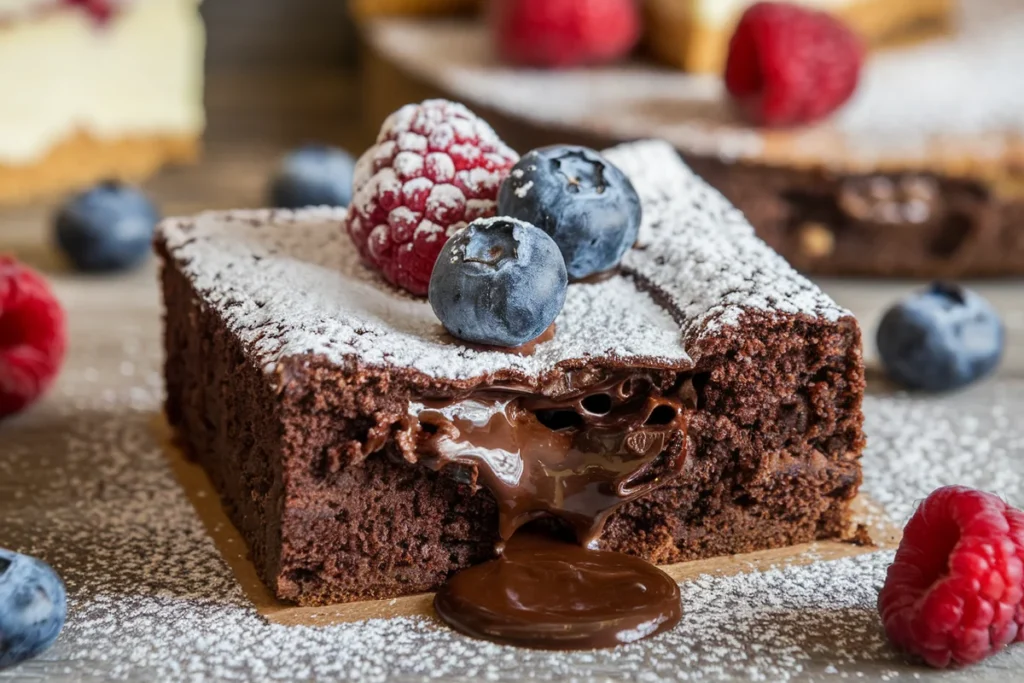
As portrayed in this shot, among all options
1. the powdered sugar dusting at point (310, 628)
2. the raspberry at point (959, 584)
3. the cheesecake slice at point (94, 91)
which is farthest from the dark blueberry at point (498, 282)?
the cheesecake slice at point (94, 91)

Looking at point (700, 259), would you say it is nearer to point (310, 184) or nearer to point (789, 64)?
point (789, 64)

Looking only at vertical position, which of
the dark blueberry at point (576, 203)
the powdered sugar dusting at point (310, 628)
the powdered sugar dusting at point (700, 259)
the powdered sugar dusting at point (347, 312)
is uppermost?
the dark blueberry at point (576, 203)

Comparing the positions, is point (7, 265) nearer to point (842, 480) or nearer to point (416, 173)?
point (416, 173)

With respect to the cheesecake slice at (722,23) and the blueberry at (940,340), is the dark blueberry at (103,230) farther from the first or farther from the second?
the blueberry at (940,340)

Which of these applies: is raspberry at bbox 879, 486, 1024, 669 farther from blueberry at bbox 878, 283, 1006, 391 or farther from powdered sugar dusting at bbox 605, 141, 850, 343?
blueberry at bbox 878, 283, 1006, 391

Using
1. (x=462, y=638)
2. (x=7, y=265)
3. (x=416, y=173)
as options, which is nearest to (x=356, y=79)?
(x=7, y=265)

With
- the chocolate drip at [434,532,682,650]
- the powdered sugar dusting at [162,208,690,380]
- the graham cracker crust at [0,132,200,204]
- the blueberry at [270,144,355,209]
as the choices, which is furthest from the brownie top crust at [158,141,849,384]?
the graham cracker crust at [0,132,200,204]
